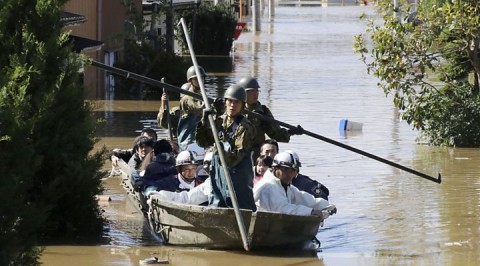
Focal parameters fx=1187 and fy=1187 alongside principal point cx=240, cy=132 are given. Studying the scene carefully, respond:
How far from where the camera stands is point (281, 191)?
1244cm

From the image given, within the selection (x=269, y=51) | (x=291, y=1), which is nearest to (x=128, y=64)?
(x=269, y=51)

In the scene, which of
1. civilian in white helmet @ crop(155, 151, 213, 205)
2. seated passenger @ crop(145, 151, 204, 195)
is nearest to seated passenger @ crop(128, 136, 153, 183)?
seated passenger @ crop(145, 151, 204, 195)

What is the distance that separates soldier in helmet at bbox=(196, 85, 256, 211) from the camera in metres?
11.8

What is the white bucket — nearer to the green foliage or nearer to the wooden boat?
the wooden boat

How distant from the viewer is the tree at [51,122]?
388 inches

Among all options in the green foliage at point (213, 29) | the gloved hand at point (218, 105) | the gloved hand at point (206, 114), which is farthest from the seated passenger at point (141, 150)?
the green foliage at point (213, 29)

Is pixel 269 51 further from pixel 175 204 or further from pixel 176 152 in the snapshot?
pixel 175 204

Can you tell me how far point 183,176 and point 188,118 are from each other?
2.06m

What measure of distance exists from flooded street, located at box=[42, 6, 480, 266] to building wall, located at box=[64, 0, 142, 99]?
186 cm


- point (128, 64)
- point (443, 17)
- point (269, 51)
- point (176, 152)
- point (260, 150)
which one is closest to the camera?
point (260, 150)

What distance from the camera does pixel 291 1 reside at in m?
96.3

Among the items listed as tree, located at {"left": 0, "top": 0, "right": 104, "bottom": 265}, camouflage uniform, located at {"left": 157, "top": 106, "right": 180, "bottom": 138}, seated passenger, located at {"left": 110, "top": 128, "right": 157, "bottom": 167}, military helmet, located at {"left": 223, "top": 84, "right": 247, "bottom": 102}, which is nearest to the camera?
tree, located at {"left": 0, "top": 0, "right": 104, "bottom": 265}

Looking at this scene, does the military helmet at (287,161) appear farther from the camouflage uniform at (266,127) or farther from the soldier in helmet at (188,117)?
the soldier in helmet at (188,117)

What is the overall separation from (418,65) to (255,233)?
9.65 m
